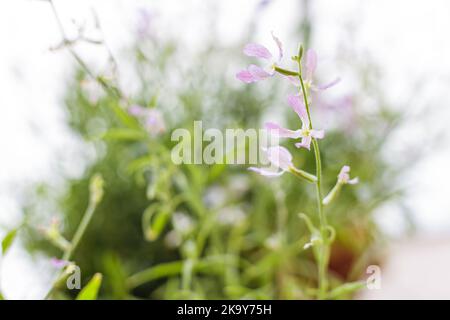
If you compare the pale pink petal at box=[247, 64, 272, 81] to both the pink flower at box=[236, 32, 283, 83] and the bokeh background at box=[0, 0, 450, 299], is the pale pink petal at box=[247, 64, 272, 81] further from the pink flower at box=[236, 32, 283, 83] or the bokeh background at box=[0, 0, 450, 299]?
the bokeh background at box=[0, 0, 450, 299]

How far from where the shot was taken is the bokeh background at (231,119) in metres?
0.60

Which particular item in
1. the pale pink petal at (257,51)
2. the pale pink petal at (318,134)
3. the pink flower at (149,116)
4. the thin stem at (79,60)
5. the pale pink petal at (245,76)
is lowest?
the pale pink petal at (318,134)

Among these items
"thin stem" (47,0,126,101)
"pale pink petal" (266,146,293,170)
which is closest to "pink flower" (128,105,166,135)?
"thin stem" (47,0,126,101)

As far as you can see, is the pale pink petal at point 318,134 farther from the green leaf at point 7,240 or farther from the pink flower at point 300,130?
the green leaf at point 7,240

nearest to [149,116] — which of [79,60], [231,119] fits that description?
[79,60]

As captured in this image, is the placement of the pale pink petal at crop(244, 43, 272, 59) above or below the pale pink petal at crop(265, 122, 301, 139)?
above

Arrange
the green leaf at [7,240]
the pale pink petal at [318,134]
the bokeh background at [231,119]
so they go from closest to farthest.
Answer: the pale pink petal at [318,134] → the green leaf at [7,240] → the bokeh background at [231,119]

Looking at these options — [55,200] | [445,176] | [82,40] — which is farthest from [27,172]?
[445,176]

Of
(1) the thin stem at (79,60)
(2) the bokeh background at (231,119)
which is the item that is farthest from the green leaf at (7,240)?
(2) the bokeh background at (231,119)

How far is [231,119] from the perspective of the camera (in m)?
0.65

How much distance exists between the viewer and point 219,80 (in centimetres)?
65

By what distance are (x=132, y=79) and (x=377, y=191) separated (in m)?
0.34

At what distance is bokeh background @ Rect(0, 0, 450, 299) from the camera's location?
60cm

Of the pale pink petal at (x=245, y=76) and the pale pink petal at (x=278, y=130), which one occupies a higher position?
the pale pink petal at (x=245, y=76)
